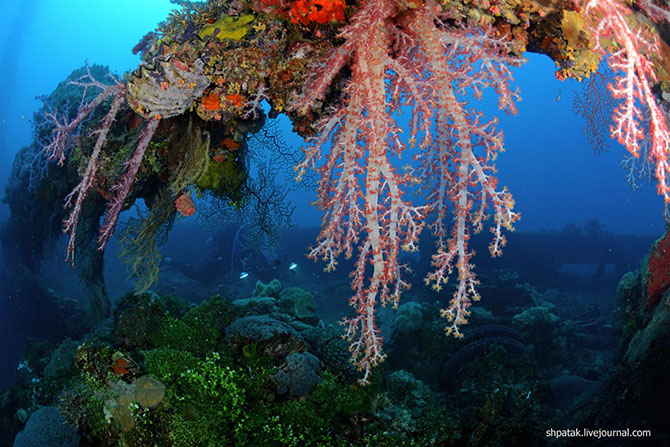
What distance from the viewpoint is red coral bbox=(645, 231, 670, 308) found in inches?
212

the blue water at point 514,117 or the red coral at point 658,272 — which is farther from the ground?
the blue water at point 514,117

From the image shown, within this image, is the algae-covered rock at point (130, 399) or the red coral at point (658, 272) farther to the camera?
the red coral at point (658, 272)

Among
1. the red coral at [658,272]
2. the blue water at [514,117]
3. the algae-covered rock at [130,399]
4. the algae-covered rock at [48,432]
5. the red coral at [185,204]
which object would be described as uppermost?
the blue water at [514,117]

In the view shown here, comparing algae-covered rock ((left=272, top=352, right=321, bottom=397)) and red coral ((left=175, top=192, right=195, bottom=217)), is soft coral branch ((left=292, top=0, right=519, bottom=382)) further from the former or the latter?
algae-covered rock ((left=272, top=352, right=321, bottom=397))

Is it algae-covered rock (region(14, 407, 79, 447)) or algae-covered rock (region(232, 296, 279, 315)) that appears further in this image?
algae-covered rock (region(232, 296, 279, 315))

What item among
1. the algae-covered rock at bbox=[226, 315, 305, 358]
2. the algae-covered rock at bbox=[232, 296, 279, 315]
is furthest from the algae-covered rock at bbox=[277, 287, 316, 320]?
the algae-covered rock at bbox=[226, 315, 305, 358]

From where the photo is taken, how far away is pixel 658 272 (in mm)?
5508

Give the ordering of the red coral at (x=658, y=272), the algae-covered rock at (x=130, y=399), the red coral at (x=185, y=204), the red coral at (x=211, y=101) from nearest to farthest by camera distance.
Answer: the red coral at (x=211, y=101) → the algae-covered rock at (x=130, y=399) → the red coral at (x=185, y=204) → the red coral at (x=658, y=272)

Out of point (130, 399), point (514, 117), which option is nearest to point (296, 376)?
point (130, 399)

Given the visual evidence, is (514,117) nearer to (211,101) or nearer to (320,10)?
(320,10)

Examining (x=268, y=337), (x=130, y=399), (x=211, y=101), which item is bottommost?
(x=130, y=399)

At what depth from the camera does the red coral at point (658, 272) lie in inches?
212

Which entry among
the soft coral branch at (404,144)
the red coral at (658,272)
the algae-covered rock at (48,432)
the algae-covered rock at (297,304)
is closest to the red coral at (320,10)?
the soft coral branch at (404,144)

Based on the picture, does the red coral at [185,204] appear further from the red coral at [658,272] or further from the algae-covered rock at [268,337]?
the red coral at [658,272]
